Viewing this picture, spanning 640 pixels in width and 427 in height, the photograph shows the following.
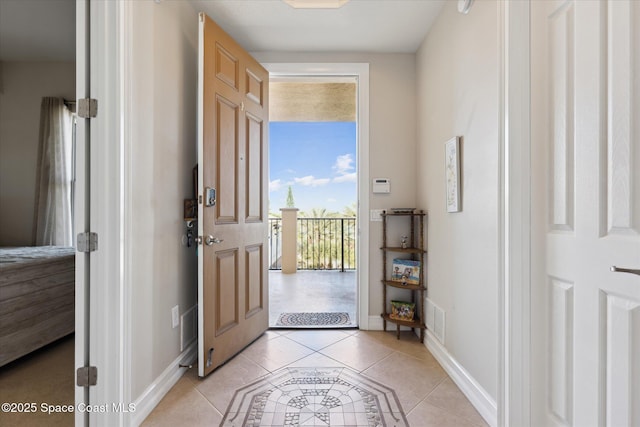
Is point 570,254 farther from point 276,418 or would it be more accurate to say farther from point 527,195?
point 276,418

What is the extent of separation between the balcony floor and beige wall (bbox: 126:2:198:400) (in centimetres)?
127

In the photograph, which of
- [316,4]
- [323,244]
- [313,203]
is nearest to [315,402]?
[316,4]

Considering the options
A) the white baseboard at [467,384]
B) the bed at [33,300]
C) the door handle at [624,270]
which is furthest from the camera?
the bed at [33,300]

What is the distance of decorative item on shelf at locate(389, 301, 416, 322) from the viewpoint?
2594 mm

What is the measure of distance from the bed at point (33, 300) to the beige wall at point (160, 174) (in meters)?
1.16

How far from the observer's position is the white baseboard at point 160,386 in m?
1.54

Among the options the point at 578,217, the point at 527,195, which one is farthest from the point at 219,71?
the point at 578,217

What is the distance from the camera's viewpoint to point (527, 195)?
1.37 m

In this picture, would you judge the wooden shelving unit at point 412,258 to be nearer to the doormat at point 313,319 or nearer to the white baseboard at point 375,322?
the white baseboard at point 375,322

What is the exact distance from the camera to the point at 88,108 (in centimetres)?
138

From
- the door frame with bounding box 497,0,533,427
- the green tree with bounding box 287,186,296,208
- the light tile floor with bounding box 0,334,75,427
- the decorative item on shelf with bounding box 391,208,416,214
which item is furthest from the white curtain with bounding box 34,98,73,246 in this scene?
the green tree with bounding box 287,186,296,208

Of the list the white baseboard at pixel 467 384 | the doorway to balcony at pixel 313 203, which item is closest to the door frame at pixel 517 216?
the white baseboard at pixel 467 384

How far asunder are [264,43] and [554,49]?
7.22 feet

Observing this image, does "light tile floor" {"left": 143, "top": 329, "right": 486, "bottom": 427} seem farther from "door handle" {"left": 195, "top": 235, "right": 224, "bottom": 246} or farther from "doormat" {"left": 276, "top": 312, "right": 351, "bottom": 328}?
"door handle" {"left": 195, "top": 235, "right": 224, "bottom": 246}
